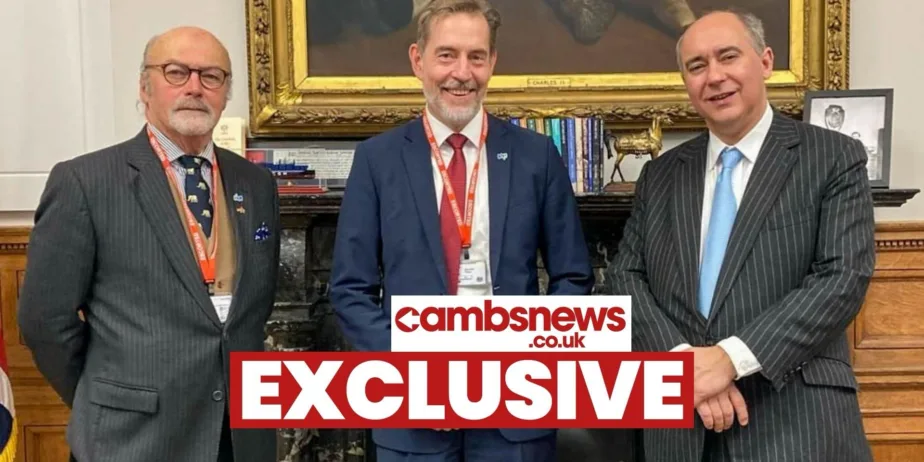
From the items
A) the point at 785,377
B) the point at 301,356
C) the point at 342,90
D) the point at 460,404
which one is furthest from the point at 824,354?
the point at 342,90

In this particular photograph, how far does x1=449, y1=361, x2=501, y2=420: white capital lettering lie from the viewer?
4.57 ft

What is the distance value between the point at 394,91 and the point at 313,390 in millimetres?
1464

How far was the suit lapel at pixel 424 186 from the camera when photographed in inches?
63.3

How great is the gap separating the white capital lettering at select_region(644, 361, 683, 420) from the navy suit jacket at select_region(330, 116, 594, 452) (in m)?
0.28

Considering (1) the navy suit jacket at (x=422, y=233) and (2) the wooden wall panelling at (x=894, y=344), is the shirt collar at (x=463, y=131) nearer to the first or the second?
(1) the navy suit jacket at (x=422, y=233)

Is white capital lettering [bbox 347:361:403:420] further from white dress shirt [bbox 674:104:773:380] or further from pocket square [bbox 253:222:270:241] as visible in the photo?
white dress shirt [bbox 674:104:773:380]

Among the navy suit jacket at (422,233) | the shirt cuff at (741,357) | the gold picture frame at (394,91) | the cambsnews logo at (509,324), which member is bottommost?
the shirt cuff at (741,357)

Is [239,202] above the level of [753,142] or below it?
below

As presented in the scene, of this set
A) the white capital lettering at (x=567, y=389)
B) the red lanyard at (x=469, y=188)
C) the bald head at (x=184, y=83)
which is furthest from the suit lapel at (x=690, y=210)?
the bald head at (x=184, y=83)

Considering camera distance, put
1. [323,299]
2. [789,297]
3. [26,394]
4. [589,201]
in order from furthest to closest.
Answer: [26,394] < [323,299] < [589,201] < [789,297]

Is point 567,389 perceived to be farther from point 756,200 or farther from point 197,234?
point 197,234

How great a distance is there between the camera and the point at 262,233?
179 centimetres

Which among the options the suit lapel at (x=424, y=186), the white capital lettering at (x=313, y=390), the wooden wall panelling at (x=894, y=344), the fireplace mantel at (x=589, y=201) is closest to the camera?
the white capital lettering at (x=313, y=390)

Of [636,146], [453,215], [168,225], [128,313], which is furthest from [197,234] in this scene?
[636,146]
